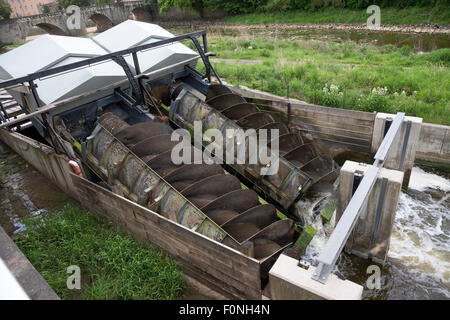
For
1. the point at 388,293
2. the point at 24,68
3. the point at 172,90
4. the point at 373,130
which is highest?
the point at 24,68

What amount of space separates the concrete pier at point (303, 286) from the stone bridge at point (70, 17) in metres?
41.9

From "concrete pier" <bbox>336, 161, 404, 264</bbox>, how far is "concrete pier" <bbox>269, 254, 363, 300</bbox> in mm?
2065

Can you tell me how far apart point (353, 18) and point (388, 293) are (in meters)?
28.7

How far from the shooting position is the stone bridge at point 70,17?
35062 mm

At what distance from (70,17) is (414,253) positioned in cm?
4354

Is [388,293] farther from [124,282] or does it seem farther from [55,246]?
[55,246]

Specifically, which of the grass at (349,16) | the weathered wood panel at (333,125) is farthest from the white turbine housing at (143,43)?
the grass at (349,16)

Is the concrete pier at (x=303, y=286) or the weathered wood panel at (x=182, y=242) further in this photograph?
the weathered wood panel at (x=182, y=242)

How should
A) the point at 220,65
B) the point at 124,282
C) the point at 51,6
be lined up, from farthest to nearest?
the point at 51,6, the point at 220,65, the point at 124,282

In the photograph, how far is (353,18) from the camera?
28234 mm

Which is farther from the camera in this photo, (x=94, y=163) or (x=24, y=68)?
(x=24, y=68)

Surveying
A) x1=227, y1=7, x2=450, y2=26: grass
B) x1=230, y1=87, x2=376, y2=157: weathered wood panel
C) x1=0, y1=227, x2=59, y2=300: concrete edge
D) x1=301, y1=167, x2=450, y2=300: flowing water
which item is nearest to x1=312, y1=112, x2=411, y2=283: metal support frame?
x1=301, y1=167, x2=450, y2=300: flowing water

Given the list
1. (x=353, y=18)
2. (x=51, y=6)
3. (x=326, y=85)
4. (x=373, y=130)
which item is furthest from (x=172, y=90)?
(x=51, y=6)

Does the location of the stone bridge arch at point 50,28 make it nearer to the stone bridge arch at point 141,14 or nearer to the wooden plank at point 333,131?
the stone bridge arch at point 141,14
